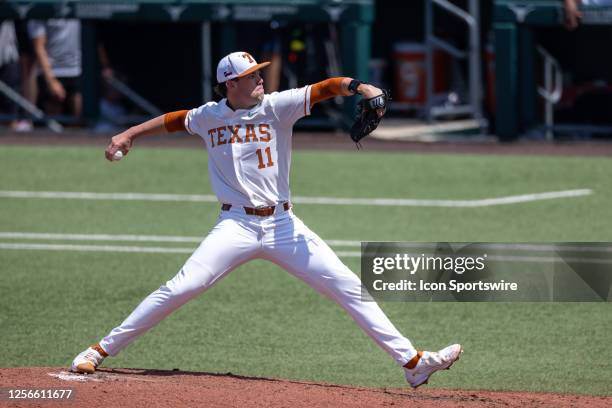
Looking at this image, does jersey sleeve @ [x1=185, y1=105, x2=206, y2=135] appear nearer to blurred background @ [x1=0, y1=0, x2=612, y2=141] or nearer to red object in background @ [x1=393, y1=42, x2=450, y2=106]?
blurred background @ [x1=0, y1=0, x2=612, y2=141]

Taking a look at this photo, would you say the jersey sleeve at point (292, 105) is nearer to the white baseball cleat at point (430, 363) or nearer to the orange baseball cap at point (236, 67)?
the orange baseball cap at point (236, 67)

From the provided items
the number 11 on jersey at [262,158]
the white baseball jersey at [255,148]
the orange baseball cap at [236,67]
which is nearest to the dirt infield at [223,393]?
the white baseball jersey at [255,148]

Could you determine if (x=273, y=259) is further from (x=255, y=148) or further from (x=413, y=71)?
(x=413, y=71)

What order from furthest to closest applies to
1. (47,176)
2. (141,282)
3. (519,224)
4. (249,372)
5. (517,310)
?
(47,176), (519,224), (141,282), (517,310), (249,372)

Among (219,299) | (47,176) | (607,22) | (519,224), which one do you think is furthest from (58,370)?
(607,22)

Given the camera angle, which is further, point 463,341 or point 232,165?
point 463,341

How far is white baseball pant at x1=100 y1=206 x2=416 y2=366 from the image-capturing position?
7105 mm

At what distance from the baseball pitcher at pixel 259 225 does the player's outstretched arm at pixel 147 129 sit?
12.2 inches

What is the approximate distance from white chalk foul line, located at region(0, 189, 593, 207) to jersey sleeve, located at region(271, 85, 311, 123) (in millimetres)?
6640

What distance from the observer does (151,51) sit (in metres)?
19.3

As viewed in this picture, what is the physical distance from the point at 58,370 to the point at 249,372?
123 centimetres

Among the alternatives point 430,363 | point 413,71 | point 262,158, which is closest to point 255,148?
point 262,158

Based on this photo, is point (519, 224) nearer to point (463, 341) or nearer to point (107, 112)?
point (463, 341)

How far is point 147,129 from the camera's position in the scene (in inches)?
300
